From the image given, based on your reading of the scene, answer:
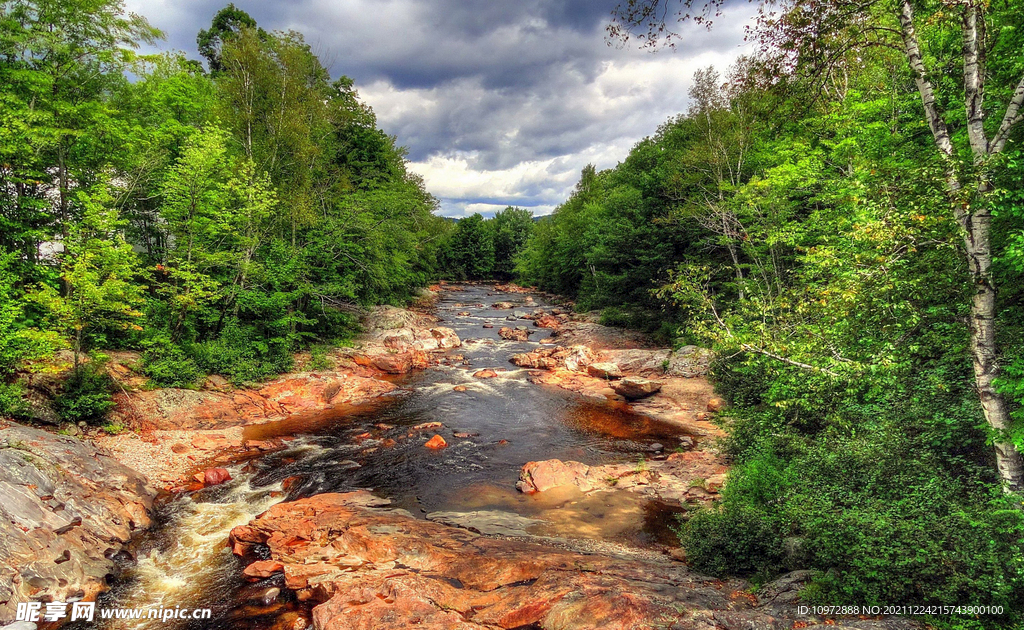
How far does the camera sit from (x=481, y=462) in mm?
14555

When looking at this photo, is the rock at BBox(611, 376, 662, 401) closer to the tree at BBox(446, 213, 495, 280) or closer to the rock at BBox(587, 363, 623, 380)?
the rock at BBox(587, 363, 623, 380)

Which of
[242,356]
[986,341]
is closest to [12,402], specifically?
[242,356]

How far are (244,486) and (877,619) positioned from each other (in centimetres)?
1421

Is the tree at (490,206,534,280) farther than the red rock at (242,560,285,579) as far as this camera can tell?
Yes

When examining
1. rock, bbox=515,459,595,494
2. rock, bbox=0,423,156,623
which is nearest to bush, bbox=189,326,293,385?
rock, bbox=0,423,156,623

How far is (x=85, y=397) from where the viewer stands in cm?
1345

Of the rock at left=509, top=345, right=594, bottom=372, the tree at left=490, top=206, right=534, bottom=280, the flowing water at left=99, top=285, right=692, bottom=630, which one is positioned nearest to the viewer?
the flowing water at left=99, top=285, right=692, bottom=630

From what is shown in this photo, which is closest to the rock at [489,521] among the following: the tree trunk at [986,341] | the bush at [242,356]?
the tree trunk at [986,341]

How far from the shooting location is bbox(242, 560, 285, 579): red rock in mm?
8492

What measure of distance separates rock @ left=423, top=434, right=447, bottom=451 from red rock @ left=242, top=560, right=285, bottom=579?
7058 mm

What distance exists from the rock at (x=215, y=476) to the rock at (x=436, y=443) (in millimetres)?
6127

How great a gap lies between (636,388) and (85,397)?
21144 mm

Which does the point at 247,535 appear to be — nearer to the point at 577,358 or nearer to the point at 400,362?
the point at 400,362

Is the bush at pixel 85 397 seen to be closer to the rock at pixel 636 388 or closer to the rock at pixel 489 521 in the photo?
the rock at pixel 489 521
